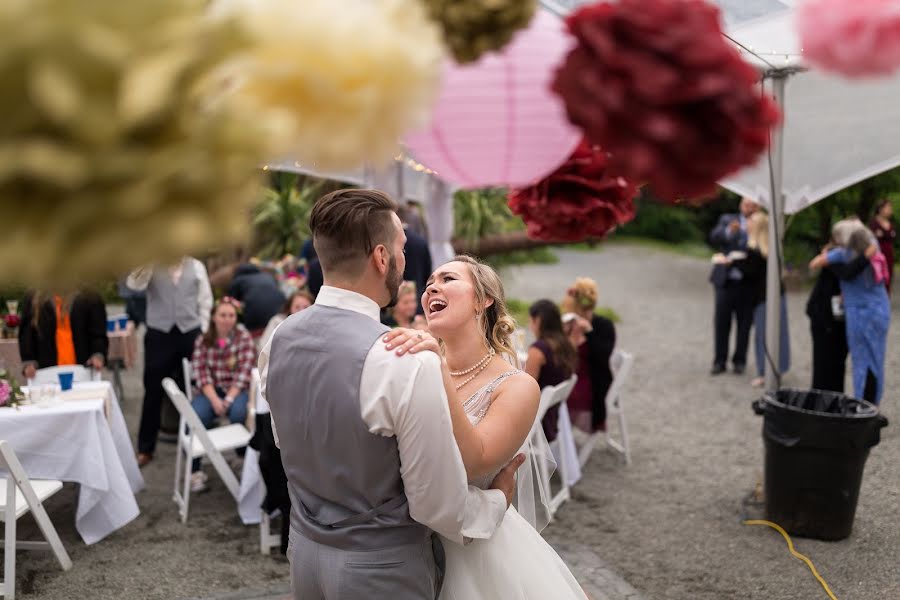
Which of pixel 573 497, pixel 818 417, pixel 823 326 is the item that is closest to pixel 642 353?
pixel 823 326

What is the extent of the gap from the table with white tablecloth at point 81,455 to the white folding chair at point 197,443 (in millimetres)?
367

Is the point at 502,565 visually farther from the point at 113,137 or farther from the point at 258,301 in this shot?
the point at 258,301

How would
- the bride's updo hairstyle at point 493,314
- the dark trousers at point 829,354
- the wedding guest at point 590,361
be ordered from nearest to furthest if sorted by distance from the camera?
the bride's updo hairstyle at point 493,314
the wedding guest at point 590,361
the dark trousers at point 829,354

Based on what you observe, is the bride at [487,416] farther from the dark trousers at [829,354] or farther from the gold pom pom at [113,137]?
the dark trousers at [829,354]

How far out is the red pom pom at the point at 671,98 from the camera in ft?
2.21

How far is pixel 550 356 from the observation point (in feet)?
18.4

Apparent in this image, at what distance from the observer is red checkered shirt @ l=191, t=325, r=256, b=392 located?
6.38 meters

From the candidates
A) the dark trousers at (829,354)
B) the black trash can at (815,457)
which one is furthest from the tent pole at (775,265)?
the dark trousers at (829,354)

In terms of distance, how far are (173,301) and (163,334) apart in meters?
0.28

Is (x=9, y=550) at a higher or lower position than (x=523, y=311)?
higher

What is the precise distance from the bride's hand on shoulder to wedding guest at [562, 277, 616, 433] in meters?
4.37

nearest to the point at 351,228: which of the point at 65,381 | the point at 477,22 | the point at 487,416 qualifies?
the point at 487,416

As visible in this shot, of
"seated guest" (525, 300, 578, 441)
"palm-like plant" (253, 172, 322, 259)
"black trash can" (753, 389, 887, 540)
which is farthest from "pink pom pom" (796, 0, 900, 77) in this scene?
"palm-like plant" (253, 172, 322, 259)

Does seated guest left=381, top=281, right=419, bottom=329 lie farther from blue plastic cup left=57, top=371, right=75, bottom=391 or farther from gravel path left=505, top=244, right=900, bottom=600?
blue plastic cup left=57, top=371, right=75, bottom=391
